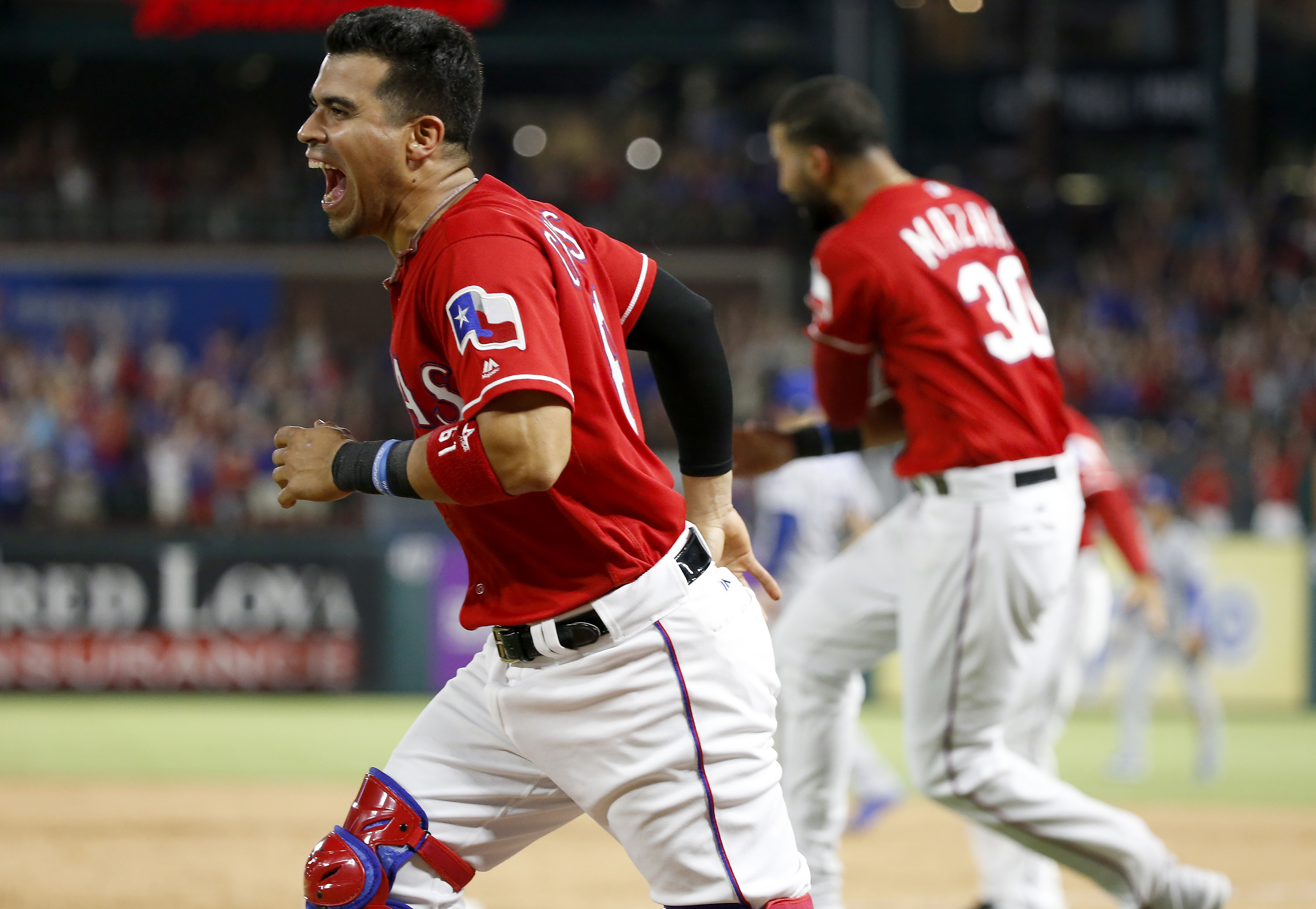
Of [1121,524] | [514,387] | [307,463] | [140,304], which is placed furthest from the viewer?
[140,304]

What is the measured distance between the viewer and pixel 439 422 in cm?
274

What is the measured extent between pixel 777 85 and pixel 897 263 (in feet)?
73.8

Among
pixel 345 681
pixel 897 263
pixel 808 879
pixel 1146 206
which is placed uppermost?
pixel 897 263

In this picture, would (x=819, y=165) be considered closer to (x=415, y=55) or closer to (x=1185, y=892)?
(x=415, y=55)

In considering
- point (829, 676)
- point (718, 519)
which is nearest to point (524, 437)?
point (718, 519)

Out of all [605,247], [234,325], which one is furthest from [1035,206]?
[605,247]

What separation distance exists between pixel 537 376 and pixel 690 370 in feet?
2.37

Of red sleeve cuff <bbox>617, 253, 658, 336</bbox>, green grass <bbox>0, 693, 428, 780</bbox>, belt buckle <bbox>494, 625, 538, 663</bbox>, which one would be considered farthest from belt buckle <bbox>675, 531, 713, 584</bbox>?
green grass <bbox>0, 693, 428, 780</bbox>

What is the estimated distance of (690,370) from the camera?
3.02 metres

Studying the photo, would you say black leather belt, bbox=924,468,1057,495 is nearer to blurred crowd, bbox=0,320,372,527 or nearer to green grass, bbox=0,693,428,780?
green grass, bbox=0,693,428,780

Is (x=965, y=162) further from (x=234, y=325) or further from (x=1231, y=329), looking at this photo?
(x=234, y=325)

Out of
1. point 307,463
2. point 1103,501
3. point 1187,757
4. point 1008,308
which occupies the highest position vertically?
point 307,463

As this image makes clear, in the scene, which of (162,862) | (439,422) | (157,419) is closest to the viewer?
(439,422)

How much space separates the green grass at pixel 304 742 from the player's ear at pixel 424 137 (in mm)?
6785
